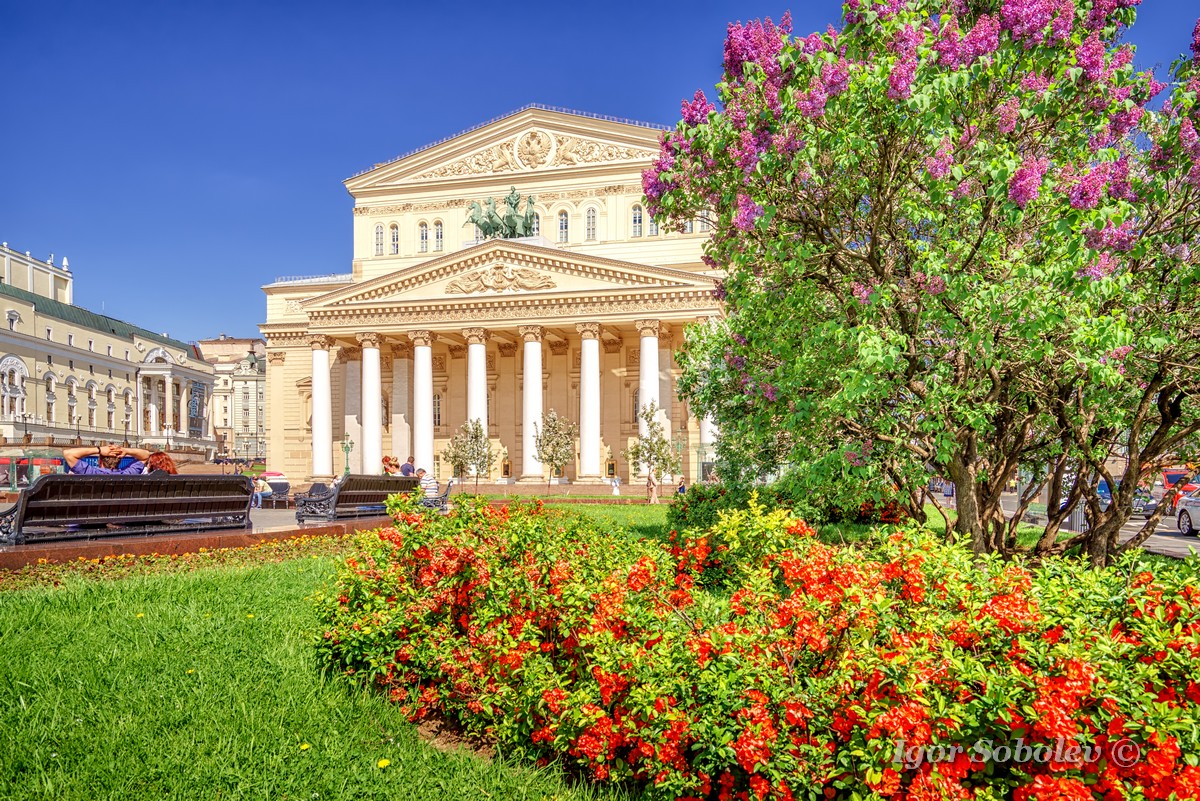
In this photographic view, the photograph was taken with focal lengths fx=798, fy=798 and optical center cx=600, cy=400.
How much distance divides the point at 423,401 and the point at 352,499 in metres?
26.8

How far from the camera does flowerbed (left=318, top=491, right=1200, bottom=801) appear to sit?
282 cm

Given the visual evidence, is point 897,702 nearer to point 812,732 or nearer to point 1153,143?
point 812,732

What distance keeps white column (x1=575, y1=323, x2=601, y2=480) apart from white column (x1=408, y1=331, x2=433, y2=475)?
27.0 feet

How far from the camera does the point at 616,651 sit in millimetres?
3969

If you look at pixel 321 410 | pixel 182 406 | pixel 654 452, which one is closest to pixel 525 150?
pixel 321 410

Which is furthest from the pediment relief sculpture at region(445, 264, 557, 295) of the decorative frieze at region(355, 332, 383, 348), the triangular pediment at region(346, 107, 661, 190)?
the triangular pediment at region(346, 107, 661, 190)

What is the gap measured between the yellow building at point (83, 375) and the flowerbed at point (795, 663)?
61.9 m

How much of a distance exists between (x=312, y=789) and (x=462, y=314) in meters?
38.4

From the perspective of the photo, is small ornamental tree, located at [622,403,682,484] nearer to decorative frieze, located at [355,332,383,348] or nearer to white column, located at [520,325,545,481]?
white column, located at [520,325,545,481]

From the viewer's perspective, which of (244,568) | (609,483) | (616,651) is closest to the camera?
(616,651)

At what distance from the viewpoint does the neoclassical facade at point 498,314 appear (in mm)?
39656

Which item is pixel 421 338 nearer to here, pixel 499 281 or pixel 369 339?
pixel 369 339

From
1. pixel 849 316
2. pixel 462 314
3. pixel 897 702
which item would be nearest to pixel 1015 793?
pixel 897 702

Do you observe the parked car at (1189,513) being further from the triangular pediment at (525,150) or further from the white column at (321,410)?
the white column at (321,410)
